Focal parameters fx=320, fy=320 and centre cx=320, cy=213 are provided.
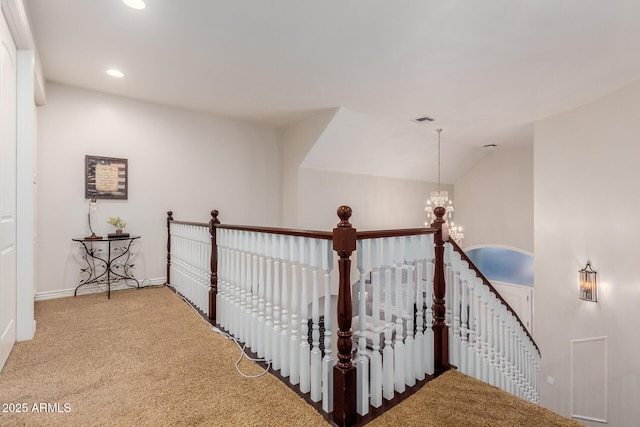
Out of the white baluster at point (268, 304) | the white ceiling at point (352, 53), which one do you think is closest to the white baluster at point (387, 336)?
the white baluster at point (268, 304)

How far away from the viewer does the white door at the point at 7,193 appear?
1.99 meters

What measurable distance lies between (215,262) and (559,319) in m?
4.78

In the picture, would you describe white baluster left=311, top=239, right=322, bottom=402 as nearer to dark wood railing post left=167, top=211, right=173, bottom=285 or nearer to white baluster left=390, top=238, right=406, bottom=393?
white baluster left=390, top=238, right=406, bottom=393

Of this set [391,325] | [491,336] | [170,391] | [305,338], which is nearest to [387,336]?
[391,325]

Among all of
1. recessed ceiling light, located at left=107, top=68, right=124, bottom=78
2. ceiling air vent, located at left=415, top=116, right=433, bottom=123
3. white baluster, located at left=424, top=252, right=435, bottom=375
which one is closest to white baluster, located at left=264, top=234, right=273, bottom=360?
white baluster, located at left=424, top=252, right=435, bottom=375

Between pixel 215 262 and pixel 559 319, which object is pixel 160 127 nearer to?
pixel 215 262

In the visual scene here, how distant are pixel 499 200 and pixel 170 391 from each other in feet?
24.1

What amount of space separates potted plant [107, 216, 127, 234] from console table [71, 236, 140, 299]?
141 millimetres

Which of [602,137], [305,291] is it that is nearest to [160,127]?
[305,291]

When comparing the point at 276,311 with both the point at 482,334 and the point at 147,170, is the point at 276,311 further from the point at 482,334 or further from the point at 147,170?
the point at 147,170

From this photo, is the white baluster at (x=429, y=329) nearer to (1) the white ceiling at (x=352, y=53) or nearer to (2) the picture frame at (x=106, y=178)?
(1) the white ceiling at (x=352, y=53)

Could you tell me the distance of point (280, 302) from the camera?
2.09m

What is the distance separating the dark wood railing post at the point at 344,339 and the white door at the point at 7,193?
2.07 meters

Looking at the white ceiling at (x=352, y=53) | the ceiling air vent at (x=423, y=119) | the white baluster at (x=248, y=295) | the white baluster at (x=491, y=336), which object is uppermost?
the white ceiling at (x=352, y=53)
